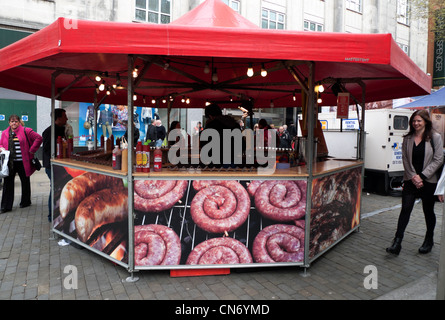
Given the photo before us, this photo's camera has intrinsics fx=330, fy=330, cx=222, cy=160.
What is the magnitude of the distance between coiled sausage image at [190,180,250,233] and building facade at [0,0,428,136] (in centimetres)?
1198

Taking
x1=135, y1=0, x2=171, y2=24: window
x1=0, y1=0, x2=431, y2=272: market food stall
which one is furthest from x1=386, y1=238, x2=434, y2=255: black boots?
x1=135, y1=0, x2=171, y2=24: window

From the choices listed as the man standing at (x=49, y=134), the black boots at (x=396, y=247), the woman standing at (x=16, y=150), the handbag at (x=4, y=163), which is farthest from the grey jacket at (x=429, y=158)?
the handbag at (x=4, y=163)

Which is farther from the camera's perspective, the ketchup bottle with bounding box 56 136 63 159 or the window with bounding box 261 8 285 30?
the window with bounding box 261 8 285 30

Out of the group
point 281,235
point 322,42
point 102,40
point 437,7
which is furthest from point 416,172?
point 437,7

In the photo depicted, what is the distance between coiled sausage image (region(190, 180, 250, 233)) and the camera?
12.5 feet

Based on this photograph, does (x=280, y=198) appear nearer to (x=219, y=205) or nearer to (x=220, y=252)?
(x=219, y=205)

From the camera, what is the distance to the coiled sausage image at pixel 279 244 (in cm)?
393

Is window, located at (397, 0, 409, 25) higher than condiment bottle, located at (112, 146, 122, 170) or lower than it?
higher

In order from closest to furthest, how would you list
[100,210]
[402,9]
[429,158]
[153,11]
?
[100,210], [429,158], [153,11], [402,9]

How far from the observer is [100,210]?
4.14 meters

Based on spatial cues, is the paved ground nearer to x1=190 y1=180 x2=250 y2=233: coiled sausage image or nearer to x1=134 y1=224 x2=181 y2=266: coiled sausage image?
x1=134 y1=224 x2=181 y2=266: coiled sausage image

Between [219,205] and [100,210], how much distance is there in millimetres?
1537

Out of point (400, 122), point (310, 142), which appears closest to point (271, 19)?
point (400, 122)
